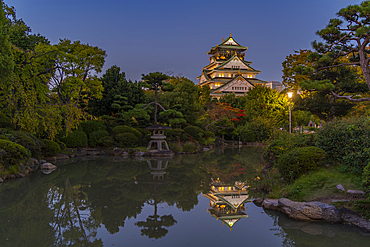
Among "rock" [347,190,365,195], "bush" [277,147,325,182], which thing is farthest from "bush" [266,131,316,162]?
"rock" [347,190,365,195]

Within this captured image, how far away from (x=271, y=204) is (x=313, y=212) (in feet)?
3.33

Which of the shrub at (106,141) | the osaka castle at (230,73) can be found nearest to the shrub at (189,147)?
the shrub at (106,141)

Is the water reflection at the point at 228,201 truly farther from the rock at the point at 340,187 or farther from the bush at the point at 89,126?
the bush at the point at 89,126

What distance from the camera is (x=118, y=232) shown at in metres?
4.77

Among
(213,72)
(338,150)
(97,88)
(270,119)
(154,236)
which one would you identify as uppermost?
(213,72)

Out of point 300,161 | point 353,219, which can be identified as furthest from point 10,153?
point 353,219

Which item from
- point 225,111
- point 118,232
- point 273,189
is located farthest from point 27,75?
point 225,111

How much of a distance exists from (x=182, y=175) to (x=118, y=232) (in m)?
5.62

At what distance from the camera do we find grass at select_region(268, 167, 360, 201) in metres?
5.82

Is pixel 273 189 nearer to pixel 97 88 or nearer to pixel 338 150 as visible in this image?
pixel 338 150

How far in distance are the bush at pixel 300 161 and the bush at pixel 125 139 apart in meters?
12.3

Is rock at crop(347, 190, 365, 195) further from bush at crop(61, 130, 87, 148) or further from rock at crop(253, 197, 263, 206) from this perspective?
bush at crop(61, 130, 87, 148)

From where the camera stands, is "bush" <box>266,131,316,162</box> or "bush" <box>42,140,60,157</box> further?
"bush" <box>42,140,60,157</box>

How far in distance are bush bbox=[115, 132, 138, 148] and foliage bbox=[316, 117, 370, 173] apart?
12.6 m
